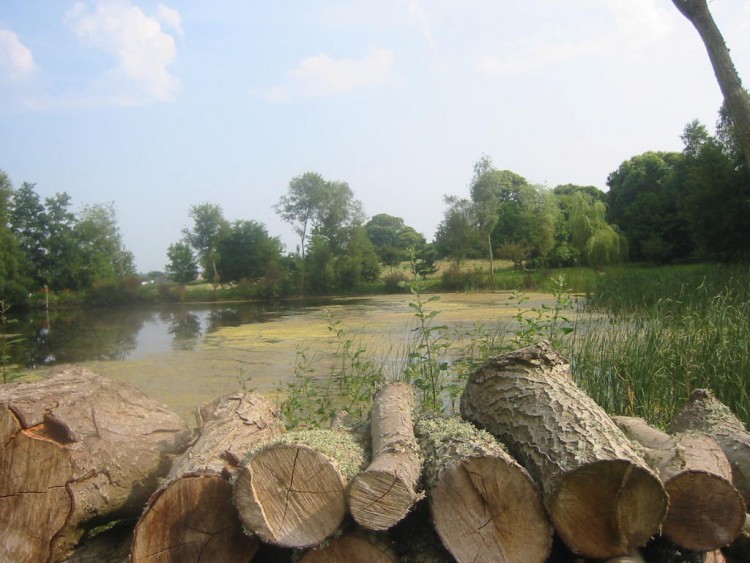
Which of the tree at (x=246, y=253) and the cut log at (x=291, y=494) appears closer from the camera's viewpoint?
the cut log at (x=291, y=494)

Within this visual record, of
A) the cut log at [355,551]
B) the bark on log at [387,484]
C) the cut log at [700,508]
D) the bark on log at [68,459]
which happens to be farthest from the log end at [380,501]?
the bark on log at [68,459]

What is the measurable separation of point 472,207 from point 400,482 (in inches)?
1376

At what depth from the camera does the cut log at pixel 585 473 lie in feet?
6.58

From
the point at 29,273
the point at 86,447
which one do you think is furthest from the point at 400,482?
the point at 29,273

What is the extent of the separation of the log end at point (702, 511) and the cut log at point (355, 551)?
1.02 metres

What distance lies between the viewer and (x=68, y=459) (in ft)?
8.25

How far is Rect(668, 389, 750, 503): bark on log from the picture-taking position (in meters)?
2.69

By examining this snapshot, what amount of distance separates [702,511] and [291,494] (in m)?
1.47

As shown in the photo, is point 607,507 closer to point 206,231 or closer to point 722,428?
point 722,428

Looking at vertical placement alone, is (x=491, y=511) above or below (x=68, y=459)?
below

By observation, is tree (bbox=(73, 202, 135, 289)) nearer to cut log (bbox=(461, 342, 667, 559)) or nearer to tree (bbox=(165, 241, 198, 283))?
tree (bbox=(165, 241, 198, 283))

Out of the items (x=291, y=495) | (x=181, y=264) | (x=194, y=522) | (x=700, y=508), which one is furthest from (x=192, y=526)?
(x=181, y=264)

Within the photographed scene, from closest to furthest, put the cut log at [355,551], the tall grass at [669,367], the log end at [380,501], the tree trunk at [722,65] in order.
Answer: the log end at [380,501]
the cut log at [355,551]
the tall grass at [669,367]
the tree trunk at [722,65]

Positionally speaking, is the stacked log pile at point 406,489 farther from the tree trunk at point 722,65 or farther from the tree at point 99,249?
the tree at point 99,249
